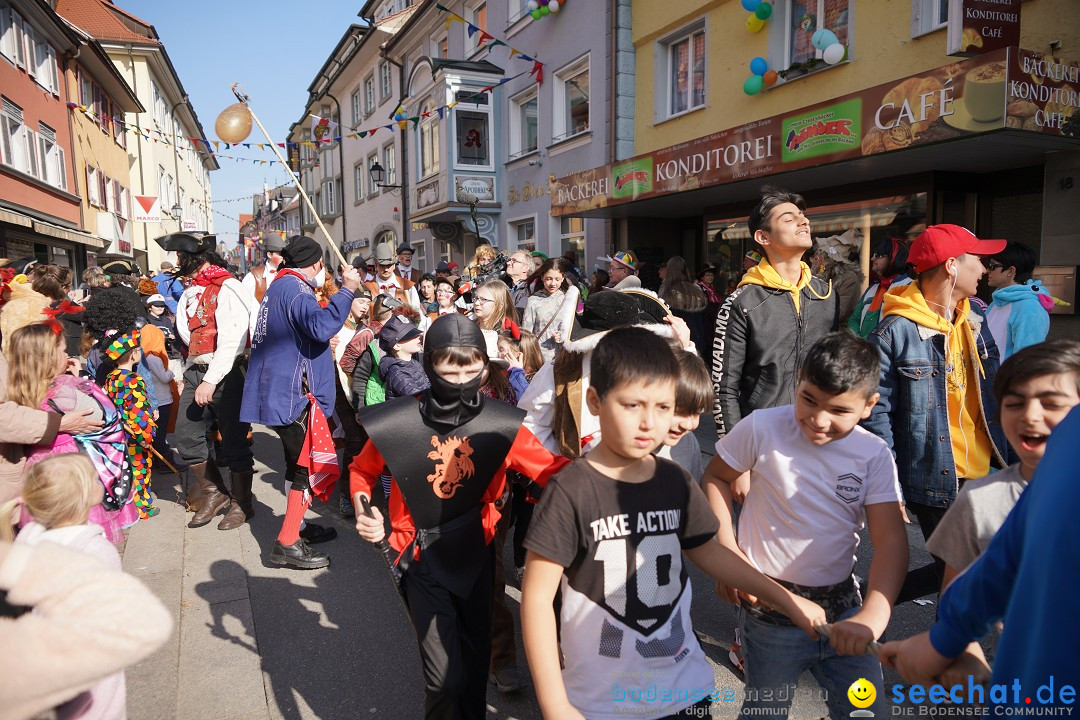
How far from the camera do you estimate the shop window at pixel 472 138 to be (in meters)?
17.2

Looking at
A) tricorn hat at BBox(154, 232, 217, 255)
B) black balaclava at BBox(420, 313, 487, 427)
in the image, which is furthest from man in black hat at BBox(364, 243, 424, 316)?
black balaclava at BBox(420, 313, 487, 427)

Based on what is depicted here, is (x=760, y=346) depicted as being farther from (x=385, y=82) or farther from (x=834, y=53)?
(x=385, y=82)

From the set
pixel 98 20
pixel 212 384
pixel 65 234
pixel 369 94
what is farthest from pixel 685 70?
pixel 98 20

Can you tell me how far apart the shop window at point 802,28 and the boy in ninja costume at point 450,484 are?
8.34m

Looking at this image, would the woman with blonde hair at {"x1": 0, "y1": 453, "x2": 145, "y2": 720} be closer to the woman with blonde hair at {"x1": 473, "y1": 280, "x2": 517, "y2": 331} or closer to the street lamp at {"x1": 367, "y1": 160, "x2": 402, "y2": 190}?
the woman with blonde hair at {"x1": 473, "y1": 280, "x2": 517, "y2": 331}

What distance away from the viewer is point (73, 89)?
1922cm

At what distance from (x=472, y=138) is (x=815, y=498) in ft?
55.9

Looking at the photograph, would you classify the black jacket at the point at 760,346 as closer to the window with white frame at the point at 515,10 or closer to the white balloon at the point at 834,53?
the white balloon at the point at 834,53

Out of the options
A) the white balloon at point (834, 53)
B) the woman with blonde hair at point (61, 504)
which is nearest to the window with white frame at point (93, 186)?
the white balloon at point (834, 53)

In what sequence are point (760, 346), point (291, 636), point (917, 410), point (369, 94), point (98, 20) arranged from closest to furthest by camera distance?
point (917, 410), point (760, 346), point (291, 636), point (369, 94), point (98, 20)

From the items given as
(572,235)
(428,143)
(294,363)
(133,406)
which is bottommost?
(133,406)

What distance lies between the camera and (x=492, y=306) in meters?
4.76

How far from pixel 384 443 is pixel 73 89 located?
2277 centimetres

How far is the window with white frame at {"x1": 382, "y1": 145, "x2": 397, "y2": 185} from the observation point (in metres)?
23.9
